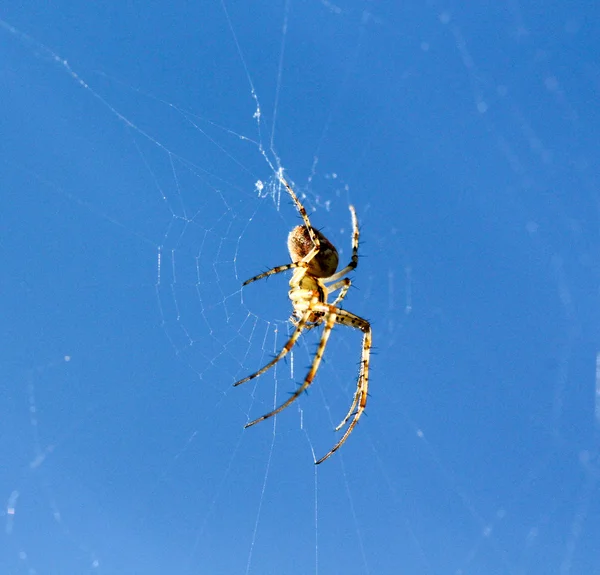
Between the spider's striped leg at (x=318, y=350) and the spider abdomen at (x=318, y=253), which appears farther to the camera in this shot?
the spider abdomen at (x=318, y=253)

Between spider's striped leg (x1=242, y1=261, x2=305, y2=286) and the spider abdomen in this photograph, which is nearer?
spider's striped leg (x1=242, y1=261, x2=305, y2=286)

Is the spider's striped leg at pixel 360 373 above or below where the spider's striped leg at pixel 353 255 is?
below

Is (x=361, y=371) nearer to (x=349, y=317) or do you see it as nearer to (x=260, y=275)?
(x=349, y=317)

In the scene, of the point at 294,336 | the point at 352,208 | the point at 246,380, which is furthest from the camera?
the point at 352,208

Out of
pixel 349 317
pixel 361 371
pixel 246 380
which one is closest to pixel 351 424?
pixel 361 371

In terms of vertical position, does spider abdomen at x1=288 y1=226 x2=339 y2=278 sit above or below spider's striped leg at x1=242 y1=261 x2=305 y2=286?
above

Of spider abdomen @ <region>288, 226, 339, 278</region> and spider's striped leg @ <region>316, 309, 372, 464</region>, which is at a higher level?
spider abdomen @ <region>288, 226, 339, 278</region>
